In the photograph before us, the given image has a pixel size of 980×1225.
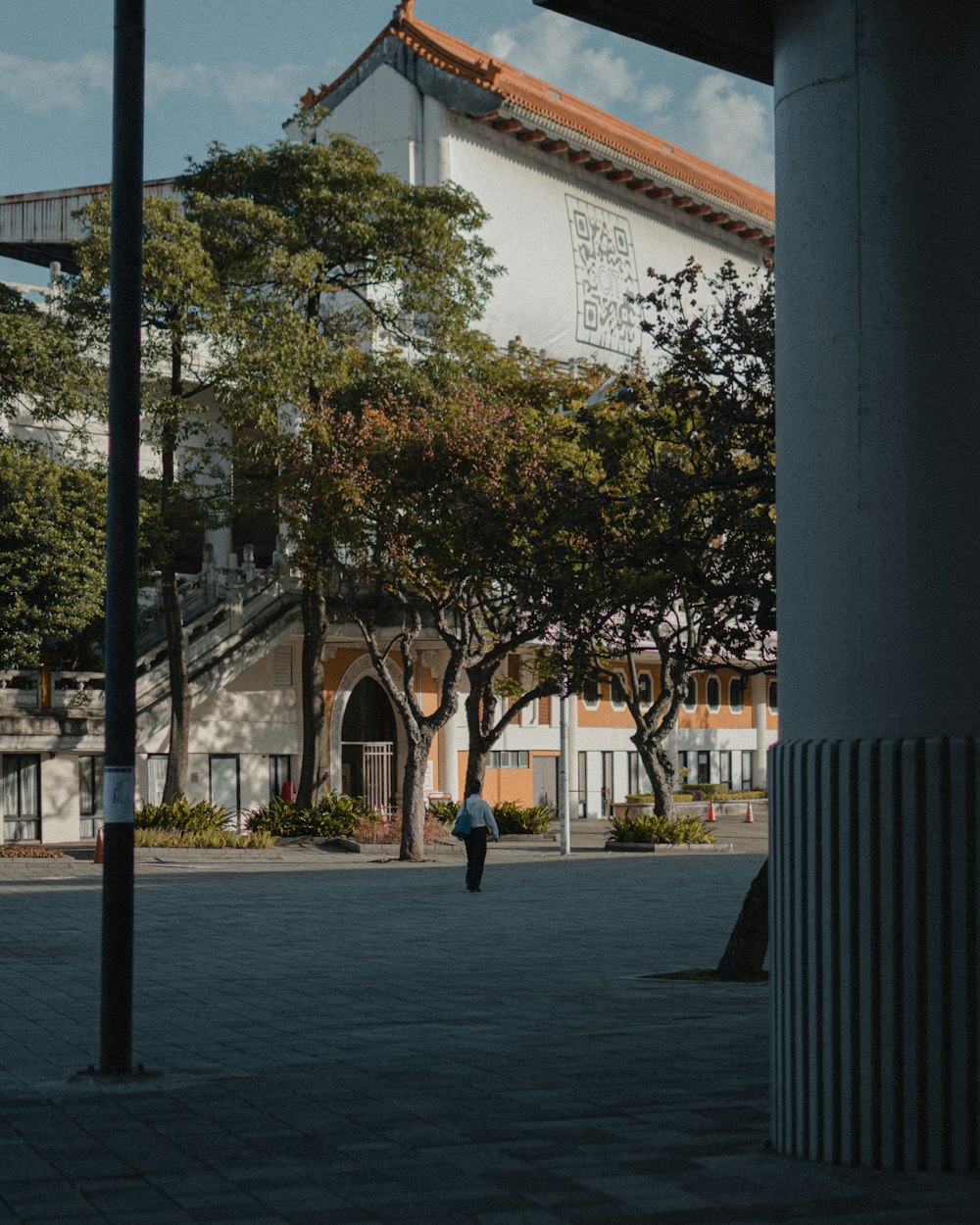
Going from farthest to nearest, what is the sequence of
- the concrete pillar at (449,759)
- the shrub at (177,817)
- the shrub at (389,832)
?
1. the concrete pillar at (449,759)
2. the shrub at (389,832)
3. the shrub at (177,817)

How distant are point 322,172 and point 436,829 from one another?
1437 cm

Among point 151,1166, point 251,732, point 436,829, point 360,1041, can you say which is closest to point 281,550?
point 251,732

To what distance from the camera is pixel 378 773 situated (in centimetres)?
4819

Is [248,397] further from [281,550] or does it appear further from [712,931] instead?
[712,931]

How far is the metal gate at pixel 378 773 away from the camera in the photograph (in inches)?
1879

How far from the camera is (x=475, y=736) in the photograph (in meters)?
40.9

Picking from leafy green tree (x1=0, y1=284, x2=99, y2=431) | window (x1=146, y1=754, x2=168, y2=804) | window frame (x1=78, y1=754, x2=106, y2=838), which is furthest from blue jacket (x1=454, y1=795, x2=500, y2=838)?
window (x1=146, y1=754, x2=168, y2=804)

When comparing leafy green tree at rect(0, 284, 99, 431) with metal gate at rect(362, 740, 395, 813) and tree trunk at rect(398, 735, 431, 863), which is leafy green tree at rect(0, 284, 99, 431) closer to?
tree trunk at rect(398, 735, 431, 863)

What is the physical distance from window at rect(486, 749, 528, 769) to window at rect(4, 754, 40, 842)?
1512 cm

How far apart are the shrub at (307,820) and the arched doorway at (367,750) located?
7717 millimetres

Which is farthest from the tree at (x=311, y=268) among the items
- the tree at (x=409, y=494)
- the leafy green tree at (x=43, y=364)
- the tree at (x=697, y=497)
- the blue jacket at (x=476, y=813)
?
the tree at (x=697, y=497)

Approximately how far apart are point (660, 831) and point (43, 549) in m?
14.6

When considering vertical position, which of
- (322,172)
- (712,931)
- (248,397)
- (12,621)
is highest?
(322,172)

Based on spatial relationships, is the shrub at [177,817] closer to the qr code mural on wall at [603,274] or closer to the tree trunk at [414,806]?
the tree trunk at [414,806]
